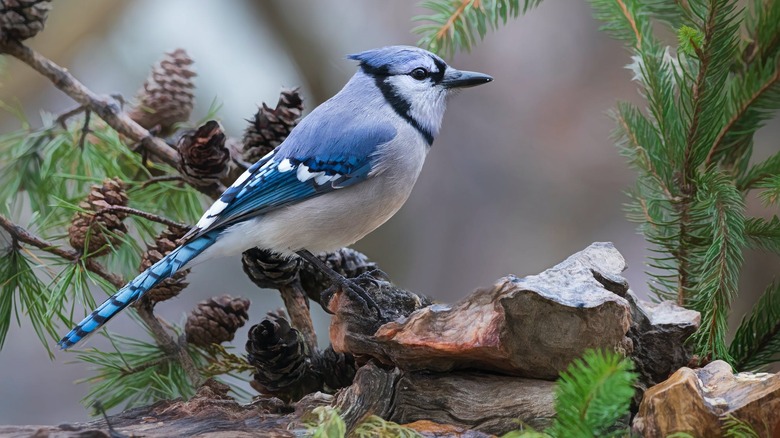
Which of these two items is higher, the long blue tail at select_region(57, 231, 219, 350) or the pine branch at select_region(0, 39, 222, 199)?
the pine branch at select_region(0, 39, 222, 199)

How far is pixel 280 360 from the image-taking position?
91 cm

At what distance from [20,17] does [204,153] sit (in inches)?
13.3

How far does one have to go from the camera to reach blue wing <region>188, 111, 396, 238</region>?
1086 millimetres

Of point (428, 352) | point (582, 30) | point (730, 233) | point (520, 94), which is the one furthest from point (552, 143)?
point (428, 352)

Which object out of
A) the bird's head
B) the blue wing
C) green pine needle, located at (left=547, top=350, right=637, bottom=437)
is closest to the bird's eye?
the bird's head

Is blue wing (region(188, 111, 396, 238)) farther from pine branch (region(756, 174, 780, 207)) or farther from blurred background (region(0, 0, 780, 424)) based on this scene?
blurred background (region(0, 0, 780, 424))

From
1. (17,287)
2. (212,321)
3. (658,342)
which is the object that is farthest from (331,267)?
(658,342)

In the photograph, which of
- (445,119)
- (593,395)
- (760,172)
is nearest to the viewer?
(593,395)

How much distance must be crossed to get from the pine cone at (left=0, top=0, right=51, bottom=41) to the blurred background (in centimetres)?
82

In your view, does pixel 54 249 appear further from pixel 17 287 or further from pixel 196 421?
pixel 196 421

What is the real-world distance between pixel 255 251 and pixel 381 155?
0.23 metres

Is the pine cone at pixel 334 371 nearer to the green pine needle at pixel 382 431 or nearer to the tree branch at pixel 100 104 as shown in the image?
the green pine needle at pixel 382 431

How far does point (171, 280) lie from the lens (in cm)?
102

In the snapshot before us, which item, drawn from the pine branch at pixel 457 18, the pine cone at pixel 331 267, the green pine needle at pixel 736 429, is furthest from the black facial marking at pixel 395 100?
the green pine needle at pixel 736 429
